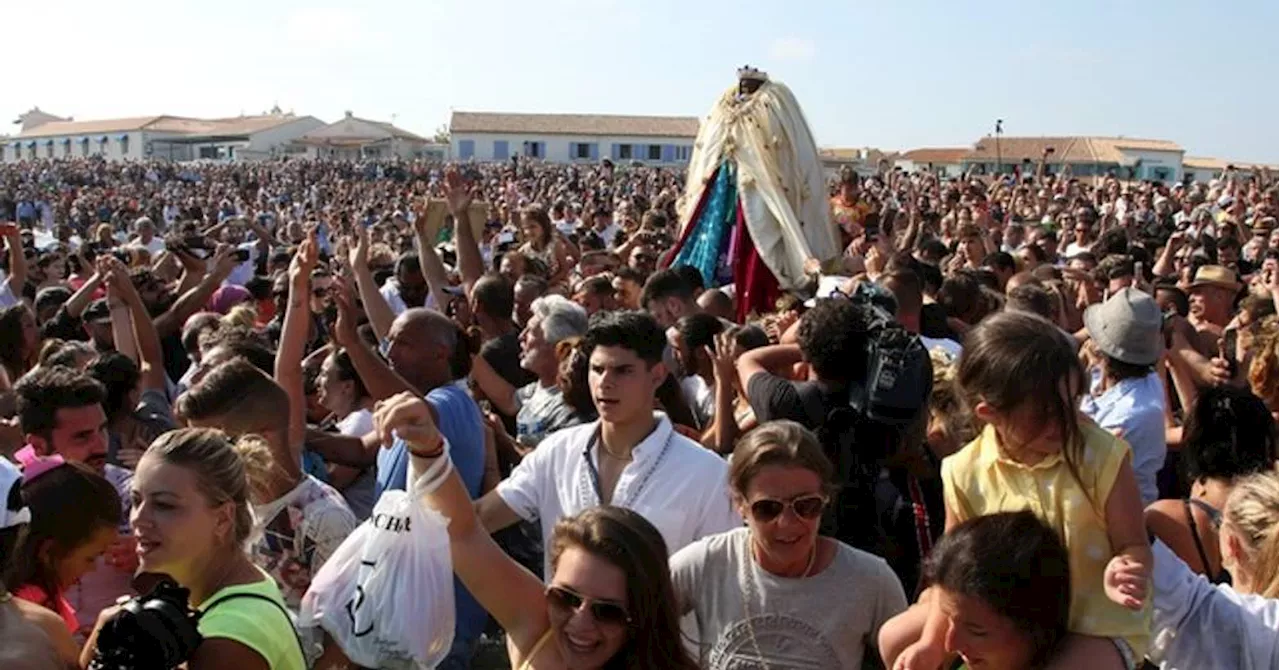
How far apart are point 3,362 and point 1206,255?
876cm

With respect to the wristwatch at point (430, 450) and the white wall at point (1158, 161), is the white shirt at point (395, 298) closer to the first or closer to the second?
the wristwatch at point (430, 450)

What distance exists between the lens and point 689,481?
3.69 m

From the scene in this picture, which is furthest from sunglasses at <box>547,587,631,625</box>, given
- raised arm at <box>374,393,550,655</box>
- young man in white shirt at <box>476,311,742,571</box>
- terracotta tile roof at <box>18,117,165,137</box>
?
terracotta tile roof at <box>18,117,165,137</box>

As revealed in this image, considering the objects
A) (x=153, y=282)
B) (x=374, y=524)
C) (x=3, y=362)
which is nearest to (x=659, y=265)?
(x=153, y=282)

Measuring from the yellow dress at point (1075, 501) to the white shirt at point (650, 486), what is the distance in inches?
28.7

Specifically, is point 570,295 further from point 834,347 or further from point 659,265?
point 834,347

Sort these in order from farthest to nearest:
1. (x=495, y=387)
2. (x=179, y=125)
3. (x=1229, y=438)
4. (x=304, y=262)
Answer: (x=179, y=125)
(x=495, y=387)
(x=304, y=262)
(x=1229, y=438)

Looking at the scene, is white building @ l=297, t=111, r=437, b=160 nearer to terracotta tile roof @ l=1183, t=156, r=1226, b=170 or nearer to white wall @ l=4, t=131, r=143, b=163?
white wall @ l=4, t=131, r=143, b=163

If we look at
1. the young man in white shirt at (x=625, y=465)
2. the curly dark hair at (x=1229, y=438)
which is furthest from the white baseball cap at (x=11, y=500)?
the curly dark hair at (x=1229, y=438)

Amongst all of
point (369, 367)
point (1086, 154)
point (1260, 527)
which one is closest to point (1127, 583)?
point (1260, 527)

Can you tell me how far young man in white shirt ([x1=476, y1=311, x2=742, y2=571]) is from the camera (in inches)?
145

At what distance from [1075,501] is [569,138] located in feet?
255

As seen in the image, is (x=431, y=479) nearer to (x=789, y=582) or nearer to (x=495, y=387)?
(x=789, y=582)

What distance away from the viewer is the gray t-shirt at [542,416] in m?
4.86
